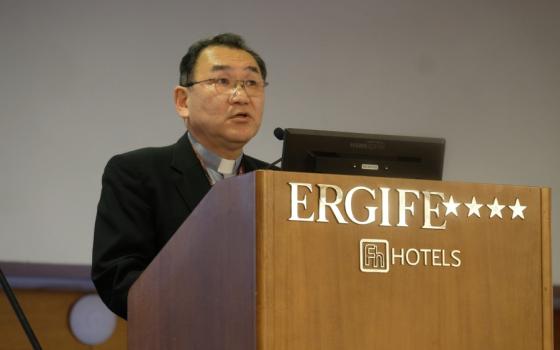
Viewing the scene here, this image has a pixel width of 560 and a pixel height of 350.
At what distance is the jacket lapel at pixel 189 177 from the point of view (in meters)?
2.50

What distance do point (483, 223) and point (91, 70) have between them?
2687 millimetres

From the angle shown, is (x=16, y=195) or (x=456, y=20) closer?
(x=16, y=195)

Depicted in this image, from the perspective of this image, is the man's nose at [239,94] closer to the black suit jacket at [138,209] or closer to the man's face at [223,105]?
the man's face at [223,105]

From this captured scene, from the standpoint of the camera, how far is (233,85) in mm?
2613

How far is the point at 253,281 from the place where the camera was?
4.88ft

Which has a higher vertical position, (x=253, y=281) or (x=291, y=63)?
(x=291, y=63)

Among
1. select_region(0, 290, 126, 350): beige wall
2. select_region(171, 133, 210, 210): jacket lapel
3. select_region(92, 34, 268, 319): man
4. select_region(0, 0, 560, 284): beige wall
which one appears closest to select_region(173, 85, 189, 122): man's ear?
select_region(92, 34, 268, 319): man

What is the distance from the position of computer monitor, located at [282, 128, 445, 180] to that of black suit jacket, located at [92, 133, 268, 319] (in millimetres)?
496

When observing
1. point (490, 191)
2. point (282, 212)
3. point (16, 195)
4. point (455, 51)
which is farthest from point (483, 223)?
point (455, 51)

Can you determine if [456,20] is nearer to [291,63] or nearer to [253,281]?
[291,63]

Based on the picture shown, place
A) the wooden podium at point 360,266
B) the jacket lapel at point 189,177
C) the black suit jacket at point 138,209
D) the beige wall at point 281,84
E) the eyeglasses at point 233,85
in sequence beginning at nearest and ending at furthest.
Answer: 1. the wooden podium at point 360,266
2. the black suit jacket at point 138,209
3. the jacket lapel at point 189,177
4. the eyeglasses at point 233,85
5. the beige wall at point 281,84

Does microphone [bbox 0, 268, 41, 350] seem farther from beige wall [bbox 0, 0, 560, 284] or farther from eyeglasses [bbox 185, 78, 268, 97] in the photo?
beige wall [bbox 0, 0, 560, 284]

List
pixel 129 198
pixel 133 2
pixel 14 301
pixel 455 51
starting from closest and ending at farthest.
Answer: pixel 14 301 < pixel 129 198 < pixel 133 2 < pixel 455 51

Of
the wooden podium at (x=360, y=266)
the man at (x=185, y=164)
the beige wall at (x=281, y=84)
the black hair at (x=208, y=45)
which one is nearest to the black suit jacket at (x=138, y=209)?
the man at (x=185, y=164)
